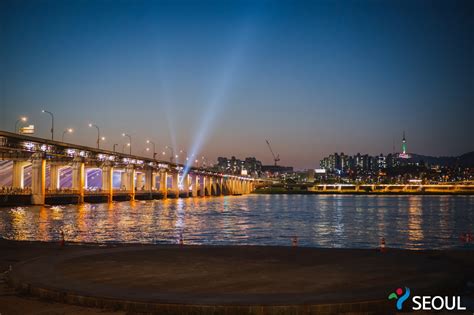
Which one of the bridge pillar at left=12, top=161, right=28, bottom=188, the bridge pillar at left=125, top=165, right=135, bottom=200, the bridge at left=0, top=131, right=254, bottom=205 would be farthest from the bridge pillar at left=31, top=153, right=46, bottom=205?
the bridge pillar at left=125, top=165, right=135, bottom=200

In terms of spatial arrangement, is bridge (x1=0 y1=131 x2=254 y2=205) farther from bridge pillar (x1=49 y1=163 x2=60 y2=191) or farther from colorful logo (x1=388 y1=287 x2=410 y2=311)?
colorful logo (x1=388 y1=287 x2=410 y2=311)

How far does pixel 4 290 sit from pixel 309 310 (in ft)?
31.3

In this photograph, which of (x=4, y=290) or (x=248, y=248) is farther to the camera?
(x=248, y=248)

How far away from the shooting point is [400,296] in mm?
15344

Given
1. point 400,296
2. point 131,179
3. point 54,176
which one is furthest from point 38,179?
point 400,296

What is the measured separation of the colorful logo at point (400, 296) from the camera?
1476 cm

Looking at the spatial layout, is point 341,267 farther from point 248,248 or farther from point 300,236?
point 300,236

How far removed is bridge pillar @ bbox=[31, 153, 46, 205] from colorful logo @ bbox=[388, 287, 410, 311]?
102 metres

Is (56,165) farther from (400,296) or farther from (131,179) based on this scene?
(400,296)

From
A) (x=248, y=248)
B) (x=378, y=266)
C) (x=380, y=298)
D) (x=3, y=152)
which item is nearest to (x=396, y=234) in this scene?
(x=248, y=248)

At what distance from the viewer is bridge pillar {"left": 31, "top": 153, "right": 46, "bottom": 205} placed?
108 meters

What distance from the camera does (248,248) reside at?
89.3 feet

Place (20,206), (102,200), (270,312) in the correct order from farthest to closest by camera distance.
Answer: (102,200) → (20,206) → (270,312)

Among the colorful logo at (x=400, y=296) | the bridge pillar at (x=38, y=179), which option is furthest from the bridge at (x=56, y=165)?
the colorful logo at (x=400, y=296)
